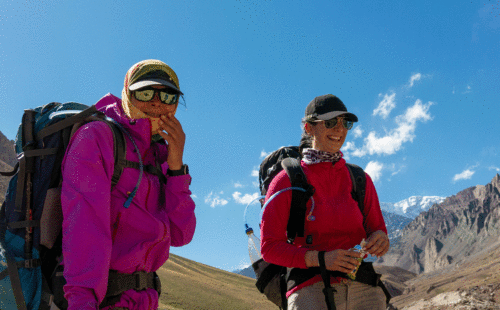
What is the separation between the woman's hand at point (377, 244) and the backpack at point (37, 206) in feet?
8.94

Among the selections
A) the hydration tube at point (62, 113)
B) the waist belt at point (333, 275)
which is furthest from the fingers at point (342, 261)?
the hydration tube at point (62, 113)

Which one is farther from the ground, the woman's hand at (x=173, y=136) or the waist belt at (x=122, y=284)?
the woman's hand at (x=173, y=136)

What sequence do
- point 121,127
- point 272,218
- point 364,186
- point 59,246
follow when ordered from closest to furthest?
1. point 59,246
2. point 121,127
3. point 272,218
4. point 364,186

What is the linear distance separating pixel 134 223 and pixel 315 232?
2268 mm

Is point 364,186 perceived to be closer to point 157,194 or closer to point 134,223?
point 157,194

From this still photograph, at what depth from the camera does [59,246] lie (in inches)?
129

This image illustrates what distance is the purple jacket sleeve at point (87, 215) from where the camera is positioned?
2906mm

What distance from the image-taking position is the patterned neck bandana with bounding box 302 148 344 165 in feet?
16.8

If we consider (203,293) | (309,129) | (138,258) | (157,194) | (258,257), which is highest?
(309,129)

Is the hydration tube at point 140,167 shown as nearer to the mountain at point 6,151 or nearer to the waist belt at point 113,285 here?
the waist belt at point 113,285

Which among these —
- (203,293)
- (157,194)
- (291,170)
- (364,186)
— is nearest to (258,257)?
(291,170)

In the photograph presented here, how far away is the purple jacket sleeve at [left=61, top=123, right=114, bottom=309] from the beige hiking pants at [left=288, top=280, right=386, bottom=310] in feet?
7.48

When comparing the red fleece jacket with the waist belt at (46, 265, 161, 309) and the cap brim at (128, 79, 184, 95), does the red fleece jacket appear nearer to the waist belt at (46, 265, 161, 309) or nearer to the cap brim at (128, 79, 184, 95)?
the waist belt at (46, 265, 161, 309)

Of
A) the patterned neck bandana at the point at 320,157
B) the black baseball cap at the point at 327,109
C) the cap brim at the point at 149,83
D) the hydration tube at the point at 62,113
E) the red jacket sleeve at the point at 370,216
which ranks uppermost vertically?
the black baseball cap at the point at 327,109
